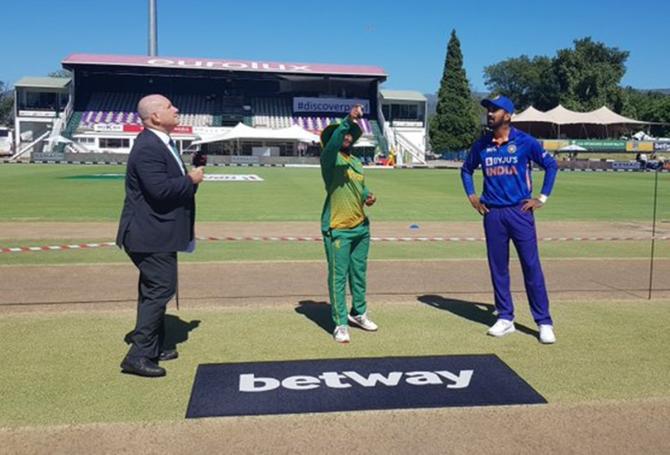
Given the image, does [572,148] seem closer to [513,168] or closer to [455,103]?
[455,103]

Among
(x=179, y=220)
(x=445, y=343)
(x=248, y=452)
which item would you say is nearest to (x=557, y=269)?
(x=445, y=343)

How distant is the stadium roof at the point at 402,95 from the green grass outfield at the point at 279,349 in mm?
72344

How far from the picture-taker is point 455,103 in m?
81.6

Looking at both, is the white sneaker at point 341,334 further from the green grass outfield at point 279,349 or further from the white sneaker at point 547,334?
the white sneaker at point 547,334

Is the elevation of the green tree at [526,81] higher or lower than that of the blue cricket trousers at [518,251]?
higher

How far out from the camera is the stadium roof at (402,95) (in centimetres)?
7775

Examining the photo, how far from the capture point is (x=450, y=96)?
81938 mm

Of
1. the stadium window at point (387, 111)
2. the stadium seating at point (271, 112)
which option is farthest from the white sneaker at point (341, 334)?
the stadium window at point (387, 111)

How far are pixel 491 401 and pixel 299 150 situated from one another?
60.1 m

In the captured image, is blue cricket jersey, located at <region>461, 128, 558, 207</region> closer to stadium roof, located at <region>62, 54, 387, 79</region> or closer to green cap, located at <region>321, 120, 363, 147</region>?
green cap, located at <region>321, 120, 363, 147</region>

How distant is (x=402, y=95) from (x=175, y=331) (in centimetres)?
7539

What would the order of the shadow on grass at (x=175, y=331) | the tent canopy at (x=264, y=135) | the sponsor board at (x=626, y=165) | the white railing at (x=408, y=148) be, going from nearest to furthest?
1. the shadow on grass at (x=175, y=331)
2. the sponsor board at (x=626, y=165)
3. the tent canopy at (x=264, y=135)
4. the white railing at (x=408, y=148)

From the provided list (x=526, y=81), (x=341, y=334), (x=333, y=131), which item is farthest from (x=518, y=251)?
(x=526, y=81)

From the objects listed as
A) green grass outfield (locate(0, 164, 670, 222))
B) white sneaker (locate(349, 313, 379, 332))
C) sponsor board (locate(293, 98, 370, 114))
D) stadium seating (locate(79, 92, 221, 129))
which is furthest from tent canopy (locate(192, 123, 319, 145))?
white sneaker (locate(349, 313, 379, 332))
